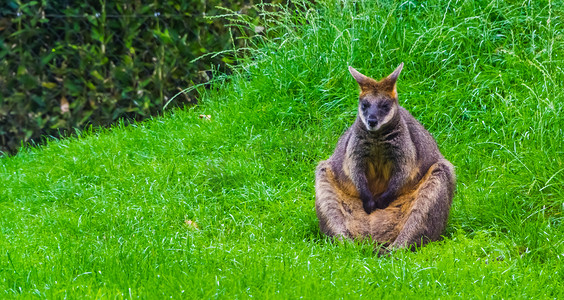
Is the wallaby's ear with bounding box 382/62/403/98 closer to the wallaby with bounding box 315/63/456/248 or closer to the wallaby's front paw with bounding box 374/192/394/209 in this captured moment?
the wallaby with bounding box 315/63/456/248

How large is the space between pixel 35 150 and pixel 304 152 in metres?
3.14

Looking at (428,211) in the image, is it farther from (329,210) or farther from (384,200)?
(329,210)

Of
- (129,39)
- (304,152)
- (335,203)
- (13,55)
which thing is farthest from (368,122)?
(13,55)

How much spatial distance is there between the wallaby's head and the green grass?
3.03ft

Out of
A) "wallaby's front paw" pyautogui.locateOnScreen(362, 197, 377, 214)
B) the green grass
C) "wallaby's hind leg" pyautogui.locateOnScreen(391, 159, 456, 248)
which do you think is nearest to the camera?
the green grass

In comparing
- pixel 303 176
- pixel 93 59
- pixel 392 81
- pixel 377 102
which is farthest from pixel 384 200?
pixel 93 59

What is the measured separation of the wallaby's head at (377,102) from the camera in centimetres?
559

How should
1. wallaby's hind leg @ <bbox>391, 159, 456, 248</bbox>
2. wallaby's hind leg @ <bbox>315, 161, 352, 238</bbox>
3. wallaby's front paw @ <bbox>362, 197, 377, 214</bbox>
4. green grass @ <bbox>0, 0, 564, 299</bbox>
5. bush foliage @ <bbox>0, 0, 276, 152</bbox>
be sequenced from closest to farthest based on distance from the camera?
green grass @ <bbox>0, 0, 564, 299</bbox>
wallaby's hind leg @ <bbox>391, 159, 456, 248</bbox>
wallaby's hind leg @ <bbox>315, 161, 352, 238</bbox>
wallaby's front paw @ <bbox>362, 197, 377, 214</bbox>
bush foliage @ <bbox>0, 0, 276, 152</bbox>

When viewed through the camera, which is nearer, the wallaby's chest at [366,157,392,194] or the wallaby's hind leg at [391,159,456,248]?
the wallaby's hind leg at [391,159,456,248]

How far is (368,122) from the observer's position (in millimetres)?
5590

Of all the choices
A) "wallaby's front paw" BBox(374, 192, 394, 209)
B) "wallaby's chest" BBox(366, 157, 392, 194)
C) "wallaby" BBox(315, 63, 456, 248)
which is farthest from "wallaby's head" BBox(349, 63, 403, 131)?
"wallaby's front paw" BBox(374, 192, 394, 209)

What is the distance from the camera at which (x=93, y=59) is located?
891cm

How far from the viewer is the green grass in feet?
15.6

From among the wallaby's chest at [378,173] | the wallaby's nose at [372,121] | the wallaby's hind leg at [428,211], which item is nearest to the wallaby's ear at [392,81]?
the wallaby's nose at [372,121]
